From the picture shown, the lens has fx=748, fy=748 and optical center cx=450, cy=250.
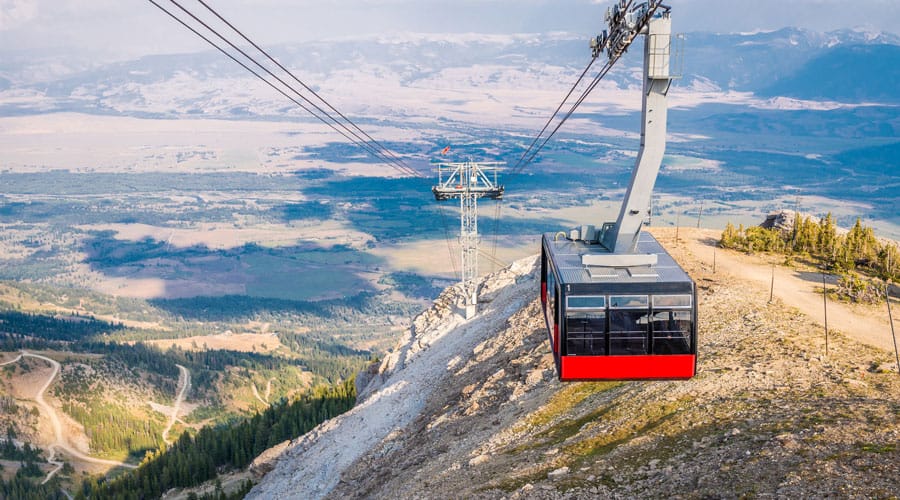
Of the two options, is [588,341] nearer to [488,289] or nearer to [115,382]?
[488,289]

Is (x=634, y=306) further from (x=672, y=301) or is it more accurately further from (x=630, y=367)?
(x=630, y=367)

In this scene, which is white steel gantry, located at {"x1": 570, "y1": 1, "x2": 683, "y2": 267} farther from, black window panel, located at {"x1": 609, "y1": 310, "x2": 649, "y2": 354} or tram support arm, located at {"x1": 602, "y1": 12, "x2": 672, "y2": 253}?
black window panel, located at {"x1": 609, "y1": 310, "x2": 649, "y2": 354}

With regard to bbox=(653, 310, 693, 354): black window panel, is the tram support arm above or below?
above

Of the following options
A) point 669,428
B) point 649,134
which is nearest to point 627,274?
point 649,134

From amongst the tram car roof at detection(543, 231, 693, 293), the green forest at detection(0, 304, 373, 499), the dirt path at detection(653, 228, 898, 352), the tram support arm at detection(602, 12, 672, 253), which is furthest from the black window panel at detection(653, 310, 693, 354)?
the green forest at detection(0, 304, 373, 499)

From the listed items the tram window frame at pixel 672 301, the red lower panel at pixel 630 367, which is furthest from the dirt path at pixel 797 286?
the tram window frame at pixel 672 301
